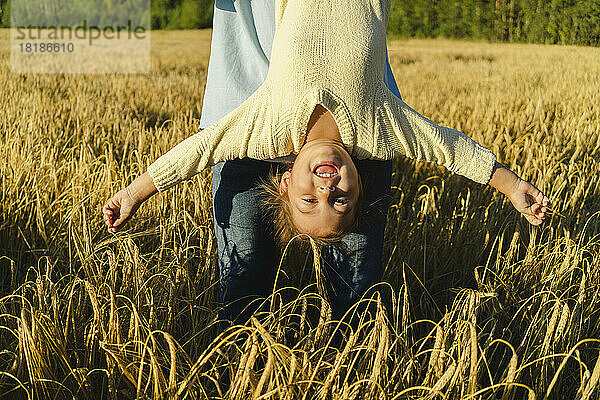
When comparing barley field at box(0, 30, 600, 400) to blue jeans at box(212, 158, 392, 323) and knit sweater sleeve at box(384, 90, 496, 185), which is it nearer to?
blue jeans at box(212, 158, 392, 323)

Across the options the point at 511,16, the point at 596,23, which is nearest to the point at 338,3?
the point at 596,23

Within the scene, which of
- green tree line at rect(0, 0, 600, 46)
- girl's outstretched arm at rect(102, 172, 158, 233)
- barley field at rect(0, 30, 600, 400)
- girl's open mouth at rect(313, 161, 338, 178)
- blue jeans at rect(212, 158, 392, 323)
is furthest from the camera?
green tree line at rect(0, 0, 600, 46)

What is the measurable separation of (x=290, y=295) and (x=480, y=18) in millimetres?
16996

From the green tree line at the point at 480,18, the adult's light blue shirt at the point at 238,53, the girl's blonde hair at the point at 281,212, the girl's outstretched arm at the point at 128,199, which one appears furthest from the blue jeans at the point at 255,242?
the green tree line at the point at 480,18

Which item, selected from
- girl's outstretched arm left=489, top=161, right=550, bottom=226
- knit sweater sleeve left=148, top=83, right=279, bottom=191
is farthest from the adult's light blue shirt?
girl's outstretched arm left=489, top=161, right=550, bottom=226

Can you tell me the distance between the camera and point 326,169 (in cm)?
134

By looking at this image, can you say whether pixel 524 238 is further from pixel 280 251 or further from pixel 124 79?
pixel 124 79

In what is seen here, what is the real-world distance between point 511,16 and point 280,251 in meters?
15.2

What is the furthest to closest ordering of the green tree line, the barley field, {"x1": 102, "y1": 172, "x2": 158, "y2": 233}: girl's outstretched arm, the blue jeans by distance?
the green tree line
the blue jeans
{"x1": 102, "y1": 172, "x2": 158, "y2": 233}: girl's outstretched arm
the barley field

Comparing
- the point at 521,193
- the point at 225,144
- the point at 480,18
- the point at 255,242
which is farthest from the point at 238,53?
the point at 480,18

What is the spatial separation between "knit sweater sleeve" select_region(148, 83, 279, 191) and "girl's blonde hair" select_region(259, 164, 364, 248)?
0.18m

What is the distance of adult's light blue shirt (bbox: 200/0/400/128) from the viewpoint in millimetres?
1692

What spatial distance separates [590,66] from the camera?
7176mm

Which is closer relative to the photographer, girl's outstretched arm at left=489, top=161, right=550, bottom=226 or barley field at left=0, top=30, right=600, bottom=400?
barley field at left=0, top=30, right=600, bottom=400
